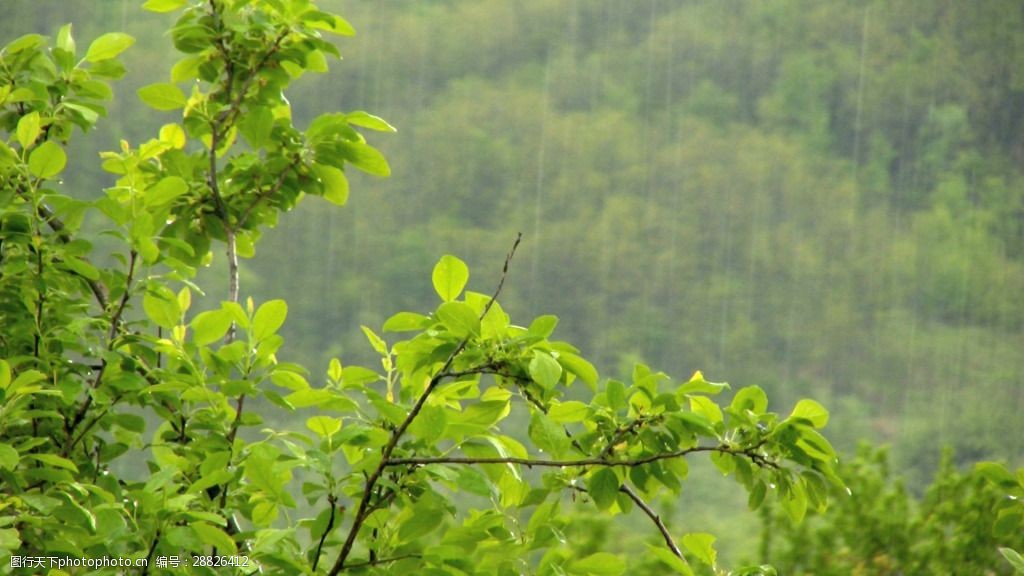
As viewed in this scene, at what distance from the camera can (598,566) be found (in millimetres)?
891

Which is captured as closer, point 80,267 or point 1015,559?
point 1015,559

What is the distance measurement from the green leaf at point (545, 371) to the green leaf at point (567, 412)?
66mm

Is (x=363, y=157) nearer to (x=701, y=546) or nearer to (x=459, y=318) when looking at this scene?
(x=459, y=318)

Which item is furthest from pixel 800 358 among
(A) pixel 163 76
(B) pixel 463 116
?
(A) pixel 163 76

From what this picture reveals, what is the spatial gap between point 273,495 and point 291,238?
89.0 ft

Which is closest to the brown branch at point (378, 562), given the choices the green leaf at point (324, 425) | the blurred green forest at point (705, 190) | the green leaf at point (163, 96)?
the green leaf at point (324, 425)

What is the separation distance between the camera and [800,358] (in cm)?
2647

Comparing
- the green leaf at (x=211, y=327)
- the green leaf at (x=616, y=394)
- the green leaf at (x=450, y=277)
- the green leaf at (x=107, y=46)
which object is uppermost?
the green leaf at (x=107, y=46)

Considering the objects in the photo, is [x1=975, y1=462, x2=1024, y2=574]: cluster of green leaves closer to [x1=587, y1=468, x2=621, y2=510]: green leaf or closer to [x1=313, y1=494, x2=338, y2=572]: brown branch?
[x1=587, y1=468, x2=621, y2=510]: green leaf

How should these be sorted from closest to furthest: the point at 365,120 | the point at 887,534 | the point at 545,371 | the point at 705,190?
the point at 545,371, the point at 365,120, the point at 887,534, the point at 705,190

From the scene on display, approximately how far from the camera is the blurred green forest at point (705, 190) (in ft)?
86.5

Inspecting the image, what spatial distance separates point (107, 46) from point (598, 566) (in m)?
0.74

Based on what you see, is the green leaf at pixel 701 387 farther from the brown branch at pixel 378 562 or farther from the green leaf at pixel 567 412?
the brown branch at pixel 378 562

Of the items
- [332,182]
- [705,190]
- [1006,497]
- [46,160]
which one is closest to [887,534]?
[1006,497]
